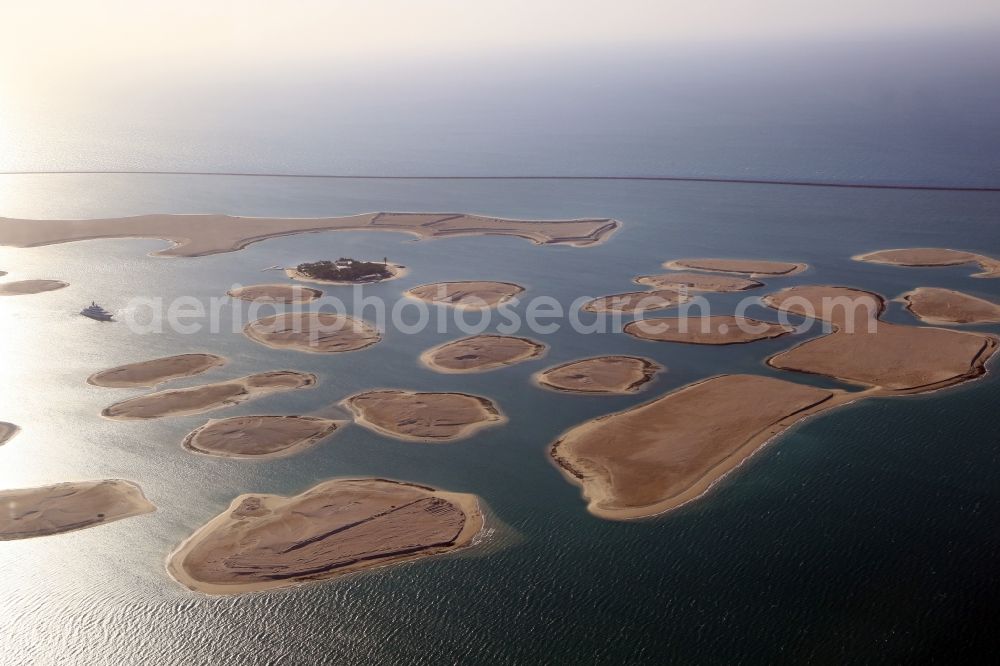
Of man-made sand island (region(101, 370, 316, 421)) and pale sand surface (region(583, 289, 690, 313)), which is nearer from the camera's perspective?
man-made sand island (region(101, 370, 316, 421))

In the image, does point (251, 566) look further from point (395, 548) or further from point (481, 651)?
point (481, 651)

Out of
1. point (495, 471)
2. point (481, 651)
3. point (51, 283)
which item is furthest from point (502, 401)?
point (51, 283)

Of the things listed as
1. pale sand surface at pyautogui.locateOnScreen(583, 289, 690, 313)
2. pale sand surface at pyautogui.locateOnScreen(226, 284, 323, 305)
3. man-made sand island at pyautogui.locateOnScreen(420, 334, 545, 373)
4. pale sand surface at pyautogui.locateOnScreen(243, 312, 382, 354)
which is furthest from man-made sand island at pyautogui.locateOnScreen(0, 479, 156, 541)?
pale sand surface at pyautogui.locateOnScreen(583, 289, 690, 313)

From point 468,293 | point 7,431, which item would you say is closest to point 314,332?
point 468,293

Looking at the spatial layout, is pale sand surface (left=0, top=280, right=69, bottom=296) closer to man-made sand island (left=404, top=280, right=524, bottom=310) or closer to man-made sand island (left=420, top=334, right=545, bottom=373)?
man-made sand island (left=404, top=280, right=524, bottom=310)

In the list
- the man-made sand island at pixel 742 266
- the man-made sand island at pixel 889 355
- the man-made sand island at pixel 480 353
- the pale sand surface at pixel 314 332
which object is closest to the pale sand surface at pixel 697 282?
the man-made sand island at pixel 742 266

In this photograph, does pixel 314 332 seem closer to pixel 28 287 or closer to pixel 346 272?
pixel 346 272
